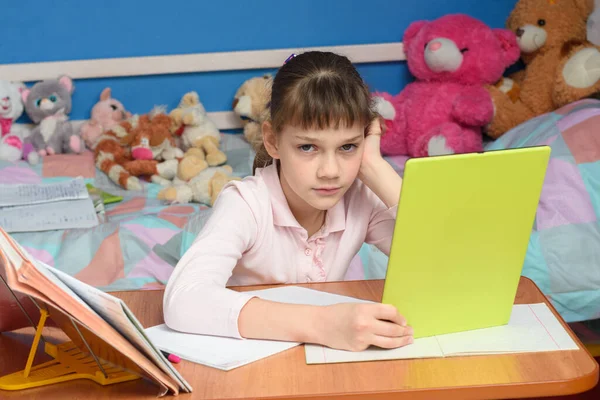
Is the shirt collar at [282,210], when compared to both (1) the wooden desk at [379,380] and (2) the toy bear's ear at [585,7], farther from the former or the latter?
(2) the toy bear's ear at [585,7]

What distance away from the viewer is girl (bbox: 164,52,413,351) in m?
0.97

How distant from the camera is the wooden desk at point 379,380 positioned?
0.86 metres

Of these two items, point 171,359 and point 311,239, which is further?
point 311,239

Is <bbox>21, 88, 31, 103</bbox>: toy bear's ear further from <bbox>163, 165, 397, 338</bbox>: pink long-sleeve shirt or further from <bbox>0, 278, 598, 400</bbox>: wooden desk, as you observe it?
<bbox>0, 278, 598, 400</bbox>: wooden desk

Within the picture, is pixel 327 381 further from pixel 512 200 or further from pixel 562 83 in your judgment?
pixel 562 83

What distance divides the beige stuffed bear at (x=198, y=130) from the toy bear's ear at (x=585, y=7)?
4.26ft

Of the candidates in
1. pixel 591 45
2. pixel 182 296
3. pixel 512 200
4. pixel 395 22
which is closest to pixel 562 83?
pixel 591 45

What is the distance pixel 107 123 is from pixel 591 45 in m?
1.68

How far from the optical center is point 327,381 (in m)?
0.88

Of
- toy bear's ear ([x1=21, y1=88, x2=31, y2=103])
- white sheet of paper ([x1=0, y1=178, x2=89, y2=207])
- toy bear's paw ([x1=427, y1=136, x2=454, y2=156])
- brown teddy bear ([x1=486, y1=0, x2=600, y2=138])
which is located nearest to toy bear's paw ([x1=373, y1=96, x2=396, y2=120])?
toy bear's paw ([x1=427, y1=136, x2=454, y2=156])

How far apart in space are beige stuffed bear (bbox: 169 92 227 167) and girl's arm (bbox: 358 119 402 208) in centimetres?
134

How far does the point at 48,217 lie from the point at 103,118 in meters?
0.68

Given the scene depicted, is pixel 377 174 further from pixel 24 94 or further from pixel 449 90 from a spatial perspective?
pixel 24 94

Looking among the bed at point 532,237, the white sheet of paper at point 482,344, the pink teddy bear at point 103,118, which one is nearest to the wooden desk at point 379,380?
the white sheet of paper at point 482,344
